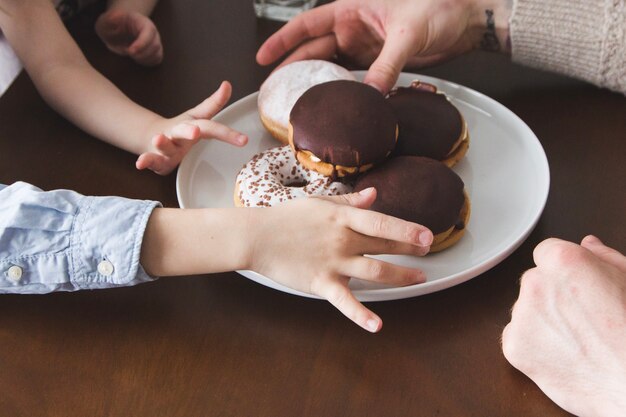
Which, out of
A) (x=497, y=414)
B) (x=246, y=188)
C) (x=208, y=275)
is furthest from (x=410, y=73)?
(x=497, y=414)

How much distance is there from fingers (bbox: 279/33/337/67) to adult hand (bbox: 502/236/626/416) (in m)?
0.62

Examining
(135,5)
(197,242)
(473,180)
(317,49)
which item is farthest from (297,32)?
(197,242)

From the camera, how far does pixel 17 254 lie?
0.77 meters

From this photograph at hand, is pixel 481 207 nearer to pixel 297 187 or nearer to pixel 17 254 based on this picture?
pixel 297 187

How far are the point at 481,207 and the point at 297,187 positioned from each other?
245 millimetres

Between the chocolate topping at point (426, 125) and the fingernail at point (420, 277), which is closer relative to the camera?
the fingernail at point (420, 277)

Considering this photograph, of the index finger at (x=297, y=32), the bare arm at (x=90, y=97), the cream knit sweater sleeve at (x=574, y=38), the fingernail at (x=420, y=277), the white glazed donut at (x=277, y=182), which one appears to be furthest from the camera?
the index finger at (x=297, y=32)

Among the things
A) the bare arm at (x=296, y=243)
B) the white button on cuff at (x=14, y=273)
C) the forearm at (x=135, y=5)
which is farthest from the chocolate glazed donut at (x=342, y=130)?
the forearm at (x=135, y=5)

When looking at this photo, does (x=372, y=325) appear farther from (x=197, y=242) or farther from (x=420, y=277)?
(x=197, y=242)

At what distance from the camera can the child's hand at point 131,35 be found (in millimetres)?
1172

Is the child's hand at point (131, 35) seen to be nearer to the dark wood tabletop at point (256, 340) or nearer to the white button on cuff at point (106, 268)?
the dark wood tabletop at point (256, 340)

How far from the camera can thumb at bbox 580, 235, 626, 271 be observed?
73 centimetres

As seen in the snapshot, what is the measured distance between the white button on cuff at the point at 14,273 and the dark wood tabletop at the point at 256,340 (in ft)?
0.14

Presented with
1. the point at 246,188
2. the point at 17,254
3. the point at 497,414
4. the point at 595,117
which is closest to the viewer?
the point at 497,414
